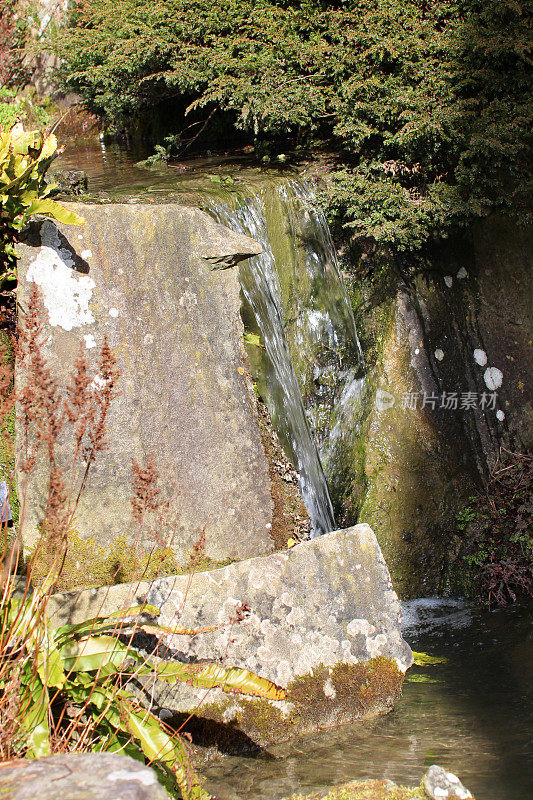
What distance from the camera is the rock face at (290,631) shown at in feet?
9.55

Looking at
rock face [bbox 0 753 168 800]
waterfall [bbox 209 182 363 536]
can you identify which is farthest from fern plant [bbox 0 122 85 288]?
rock face [bbox 0 753 168 800]

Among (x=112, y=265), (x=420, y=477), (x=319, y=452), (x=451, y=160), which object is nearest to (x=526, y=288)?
(x=451, y=160)

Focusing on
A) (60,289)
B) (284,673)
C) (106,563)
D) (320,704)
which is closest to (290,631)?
(284,673)

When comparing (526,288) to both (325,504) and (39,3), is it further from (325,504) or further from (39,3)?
(39,3)

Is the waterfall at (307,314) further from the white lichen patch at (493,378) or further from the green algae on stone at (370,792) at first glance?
the green algae on stone at (370,792)

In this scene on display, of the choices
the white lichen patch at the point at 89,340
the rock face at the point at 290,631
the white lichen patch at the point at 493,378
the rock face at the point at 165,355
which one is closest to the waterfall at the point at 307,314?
the rock face at the point at 165,355

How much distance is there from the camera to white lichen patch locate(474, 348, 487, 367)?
20.7ft

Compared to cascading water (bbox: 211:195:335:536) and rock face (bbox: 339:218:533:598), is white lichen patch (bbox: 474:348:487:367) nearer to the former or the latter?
rock face (bbox: 339:218:533:598)

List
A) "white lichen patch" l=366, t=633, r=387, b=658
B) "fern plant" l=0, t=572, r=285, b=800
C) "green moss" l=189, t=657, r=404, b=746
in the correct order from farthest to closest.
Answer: "white lichen patch" l=366, t=633, r=387, b=658 → "green moss" l=189, t=657, r=404, b=746 → "fern plant" l=0, t=572, r=285, b=800

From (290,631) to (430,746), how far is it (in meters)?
0.71

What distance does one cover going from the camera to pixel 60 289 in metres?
3.59

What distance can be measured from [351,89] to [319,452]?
3.02m

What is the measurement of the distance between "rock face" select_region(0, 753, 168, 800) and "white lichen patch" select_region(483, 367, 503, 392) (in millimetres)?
5237

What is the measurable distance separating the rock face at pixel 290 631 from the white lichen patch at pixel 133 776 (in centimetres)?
121
